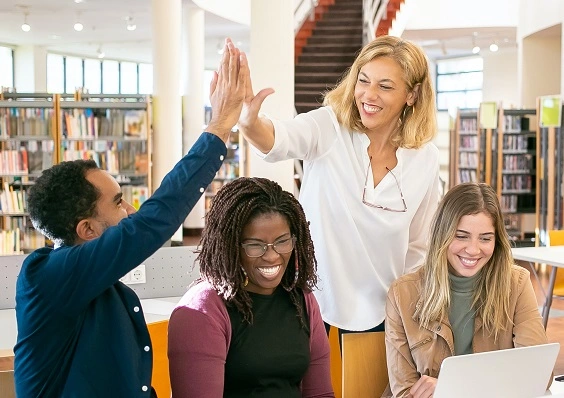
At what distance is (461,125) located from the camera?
1378 centimetres

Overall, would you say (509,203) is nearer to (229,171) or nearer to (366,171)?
(229,171)

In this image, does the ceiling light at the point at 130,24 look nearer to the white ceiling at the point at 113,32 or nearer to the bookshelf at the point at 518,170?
the white ceiling at the point at 113,32

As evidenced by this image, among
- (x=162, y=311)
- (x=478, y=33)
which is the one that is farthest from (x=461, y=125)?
(x=162, y=311)

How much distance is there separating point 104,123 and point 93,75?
1095 cm

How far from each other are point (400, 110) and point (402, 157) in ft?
A: 0.48

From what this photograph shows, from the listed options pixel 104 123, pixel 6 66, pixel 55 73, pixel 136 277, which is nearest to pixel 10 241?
pixel 104 123

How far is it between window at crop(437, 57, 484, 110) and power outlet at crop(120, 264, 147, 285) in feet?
56.6

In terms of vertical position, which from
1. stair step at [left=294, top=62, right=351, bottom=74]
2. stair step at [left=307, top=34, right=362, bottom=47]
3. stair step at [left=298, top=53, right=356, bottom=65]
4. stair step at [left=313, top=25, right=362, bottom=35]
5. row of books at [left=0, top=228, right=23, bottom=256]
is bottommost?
row of books at [left=0, top=228, right=23, bottom=256]

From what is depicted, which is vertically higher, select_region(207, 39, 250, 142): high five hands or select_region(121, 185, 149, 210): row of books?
select_region(207, 39, 250, 142): high five hands

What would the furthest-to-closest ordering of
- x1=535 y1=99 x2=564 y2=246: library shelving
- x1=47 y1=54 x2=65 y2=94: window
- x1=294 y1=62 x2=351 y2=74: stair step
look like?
x1=47 y1=54 x2=65 y2=94: window → x1=294 y1=62 x2=351 y2=74: stair step → x1=535 y1=99 x2=564 y2=246: library shelving

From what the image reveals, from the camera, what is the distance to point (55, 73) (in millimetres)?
19438

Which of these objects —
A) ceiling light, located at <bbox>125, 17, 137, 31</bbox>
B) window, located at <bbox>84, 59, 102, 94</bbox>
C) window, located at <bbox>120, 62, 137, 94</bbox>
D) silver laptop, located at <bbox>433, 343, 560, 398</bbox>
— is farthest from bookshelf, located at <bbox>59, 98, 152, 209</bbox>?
window, located at <bbox>120, 62, 137, 94</bbox>

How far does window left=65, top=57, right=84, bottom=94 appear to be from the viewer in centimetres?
1978

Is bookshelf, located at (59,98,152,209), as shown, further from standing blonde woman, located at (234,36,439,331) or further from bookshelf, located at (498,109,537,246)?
standing blonde woman, located at (234,36,439,331)
